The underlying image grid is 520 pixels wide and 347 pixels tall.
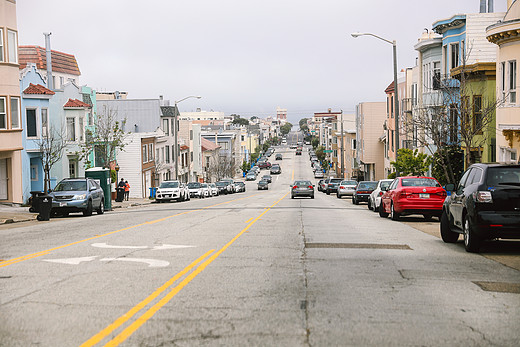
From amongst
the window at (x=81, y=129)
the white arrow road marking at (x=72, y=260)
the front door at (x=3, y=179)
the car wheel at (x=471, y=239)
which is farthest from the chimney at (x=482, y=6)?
the white arrow road marking at (x=72, y=260)

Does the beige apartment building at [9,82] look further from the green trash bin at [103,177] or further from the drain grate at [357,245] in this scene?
the drain grate at [357,245]

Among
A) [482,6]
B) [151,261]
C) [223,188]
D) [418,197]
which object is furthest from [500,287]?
[223,188]

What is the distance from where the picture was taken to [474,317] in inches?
292

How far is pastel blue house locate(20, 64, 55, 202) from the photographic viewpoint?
1506 inches

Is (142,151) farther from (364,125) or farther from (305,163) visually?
(305,163)

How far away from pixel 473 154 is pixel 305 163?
390ft

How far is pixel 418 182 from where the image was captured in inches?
895

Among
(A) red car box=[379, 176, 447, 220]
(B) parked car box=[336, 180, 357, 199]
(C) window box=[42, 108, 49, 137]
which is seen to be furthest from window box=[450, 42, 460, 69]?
(C) window box=[42, 108, 49, 137]

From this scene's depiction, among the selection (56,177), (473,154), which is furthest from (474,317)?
(56,177)

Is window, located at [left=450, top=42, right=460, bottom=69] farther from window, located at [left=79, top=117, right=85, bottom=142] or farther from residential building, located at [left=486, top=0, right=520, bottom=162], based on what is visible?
window, located at [left=79, top=117, right=85, bottom=142]

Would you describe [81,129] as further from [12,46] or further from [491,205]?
[491,205]

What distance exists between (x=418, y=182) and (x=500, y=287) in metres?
13.6

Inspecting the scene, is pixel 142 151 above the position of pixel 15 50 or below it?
below

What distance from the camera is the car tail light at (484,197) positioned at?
1280cm
